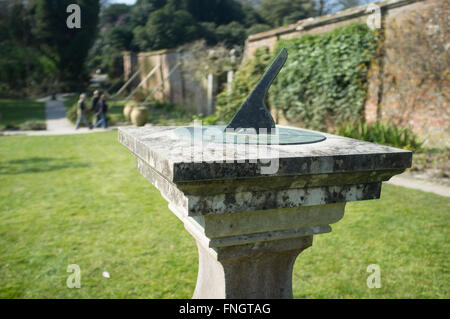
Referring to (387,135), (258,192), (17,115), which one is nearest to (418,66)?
(387,135)

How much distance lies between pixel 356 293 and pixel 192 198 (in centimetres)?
219

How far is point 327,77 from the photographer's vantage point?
8219 millimetres

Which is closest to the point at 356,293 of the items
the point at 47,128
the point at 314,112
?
the point at 314,112

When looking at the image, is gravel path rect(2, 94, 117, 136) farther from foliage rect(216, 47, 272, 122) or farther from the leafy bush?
the leafy bush

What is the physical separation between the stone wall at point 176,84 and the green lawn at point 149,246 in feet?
31.4

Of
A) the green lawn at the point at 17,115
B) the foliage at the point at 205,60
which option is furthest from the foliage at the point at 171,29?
the green lawn at the point at 17,115

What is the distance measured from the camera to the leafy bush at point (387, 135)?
6520 millimetres

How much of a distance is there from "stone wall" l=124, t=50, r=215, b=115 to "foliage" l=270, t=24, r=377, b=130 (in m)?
5.31

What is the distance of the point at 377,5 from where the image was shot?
7.16m

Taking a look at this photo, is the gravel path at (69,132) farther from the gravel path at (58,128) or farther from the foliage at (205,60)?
the foliage at (205,60)

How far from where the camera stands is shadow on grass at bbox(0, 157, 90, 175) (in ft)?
21.9

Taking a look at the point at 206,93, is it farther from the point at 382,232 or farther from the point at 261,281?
the point at 261,281

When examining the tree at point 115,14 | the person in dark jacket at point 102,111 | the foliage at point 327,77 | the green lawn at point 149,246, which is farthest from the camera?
the tree at point 115,14
